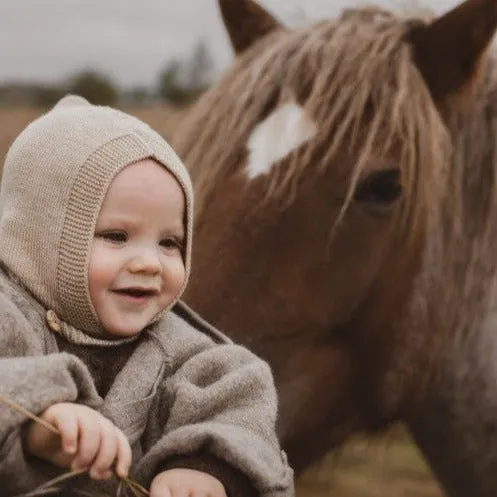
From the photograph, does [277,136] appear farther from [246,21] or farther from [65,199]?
[65,199]

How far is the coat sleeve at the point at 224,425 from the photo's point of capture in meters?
0.73

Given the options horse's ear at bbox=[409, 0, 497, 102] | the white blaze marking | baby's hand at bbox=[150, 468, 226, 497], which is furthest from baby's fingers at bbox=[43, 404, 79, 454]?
horse's ear at bbox=[409, 0, 497, 102]

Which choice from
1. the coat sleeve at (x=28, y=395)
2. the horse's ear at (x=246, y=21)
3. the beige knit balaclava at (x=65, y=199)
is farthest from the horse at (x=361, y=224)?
the coat sleeve at (x=28, y=395)

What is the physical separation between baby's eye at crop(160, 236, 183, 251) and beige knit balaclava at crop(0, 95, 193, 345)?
5 cm

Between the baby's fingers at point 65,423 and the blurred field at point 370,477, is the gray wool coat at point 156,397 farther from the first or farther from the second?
the blurred field at point 370,477

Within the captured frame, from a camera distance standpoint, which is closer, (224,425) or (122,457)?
(122,457)

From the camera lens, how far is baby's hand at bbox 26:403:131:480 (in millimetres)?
632

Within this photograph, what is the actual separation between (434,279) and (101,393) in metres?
0.91

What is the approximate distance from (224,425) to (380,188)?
0.84 meters

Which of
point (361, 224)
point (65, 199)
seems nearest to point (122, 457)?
point (65, 199)

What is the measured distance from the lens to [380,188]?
1.52m

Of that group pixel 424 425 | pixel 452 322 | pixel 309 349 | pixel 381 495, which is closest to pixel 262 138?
pixel 309 349

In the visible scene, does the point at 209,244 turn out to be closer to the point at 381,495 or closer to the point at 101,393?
the point at 101,393

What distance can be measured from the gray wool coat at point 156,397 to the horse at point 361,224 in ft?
1.84
